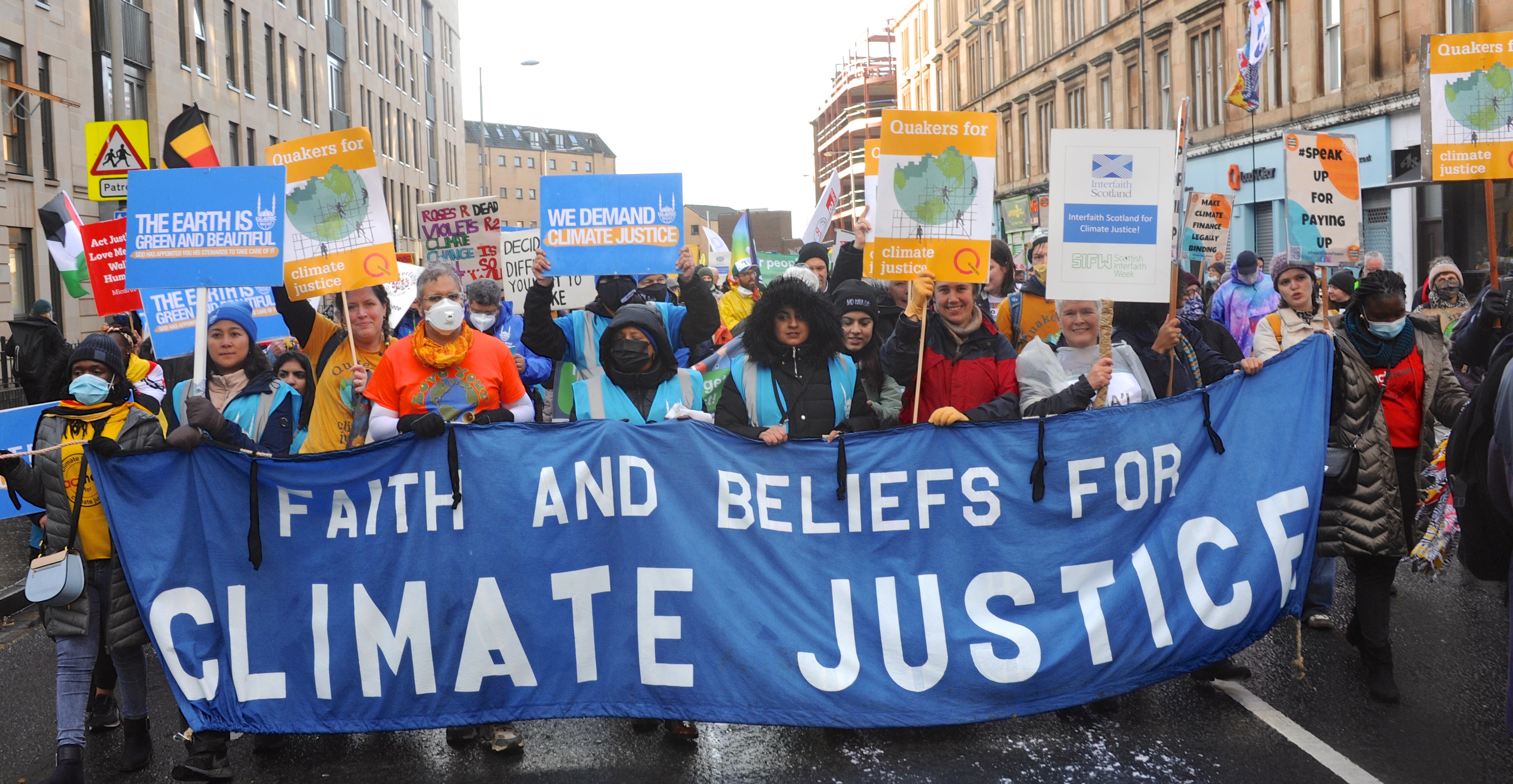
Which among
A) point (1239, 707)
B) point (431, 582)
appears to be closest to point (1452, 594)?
point (1239, 707)

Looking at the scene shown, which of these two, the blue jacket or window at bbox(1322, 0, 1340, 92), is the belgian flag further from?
window at bbox(1322, 0, 1340, 92)

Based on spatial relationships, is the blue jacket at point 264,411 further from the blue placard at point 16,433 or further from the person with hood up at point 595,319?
the blue placard at point 16,433

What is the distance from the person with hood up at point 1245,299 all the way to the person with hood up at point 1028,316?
3.76 m

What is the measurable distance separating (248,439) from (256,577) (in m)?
0.67

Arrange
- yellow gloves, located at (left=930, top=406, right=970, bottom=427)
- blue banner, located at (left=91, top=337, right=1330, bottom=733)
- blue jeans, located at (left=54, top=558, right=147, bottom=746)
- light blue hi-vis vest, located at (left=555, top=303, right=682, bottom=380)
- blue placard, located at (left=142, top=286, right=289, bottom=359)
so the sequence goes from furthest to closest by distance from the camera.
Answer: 1. blue placard, located at (left=142, top=286, right=289, bottom=359)
2. light blue hi-vis vest, located at (left=555, top=303, right=682, bottom=380)
3. yellow gloves, located at (left=930, top=406, right=970, bottom=427)
4. blue banner, located at (left=91, top=337, right=1330, bottom=733)
5. blue jeans, located at (left=54, top=558, right=147, bottom=746)

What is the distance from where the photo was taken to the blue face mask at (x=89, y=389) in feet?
15.9

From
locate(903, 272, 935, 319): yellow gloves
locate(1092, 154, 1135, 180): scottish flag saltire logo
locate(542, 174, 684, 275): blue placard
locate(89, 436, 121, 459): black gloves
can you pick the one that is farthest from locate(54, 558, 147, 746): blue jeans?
locate(1092, 154, 1135, 180): scottish flag saltire logo

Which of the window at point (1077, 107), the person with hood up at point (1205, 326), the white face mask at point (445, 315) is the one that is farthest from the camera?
the window at point (1077, 107)

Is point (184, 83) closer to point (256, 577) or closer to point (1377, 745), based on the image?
point (256, 577)

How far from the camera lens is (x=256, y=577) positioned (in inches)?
193

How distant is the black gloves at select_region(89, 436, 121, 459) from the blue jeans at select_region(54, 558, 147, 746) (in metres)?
0.45

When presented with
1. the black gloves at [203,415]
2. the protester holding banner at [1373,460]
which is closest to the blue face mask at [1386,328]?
the protester holding banner at [1373,460]

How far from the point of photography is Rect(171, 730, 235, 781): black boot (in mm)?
4734

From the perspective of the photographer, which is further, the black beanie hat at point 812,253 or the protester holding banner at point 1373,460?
the black beanie hat at point 812,253
